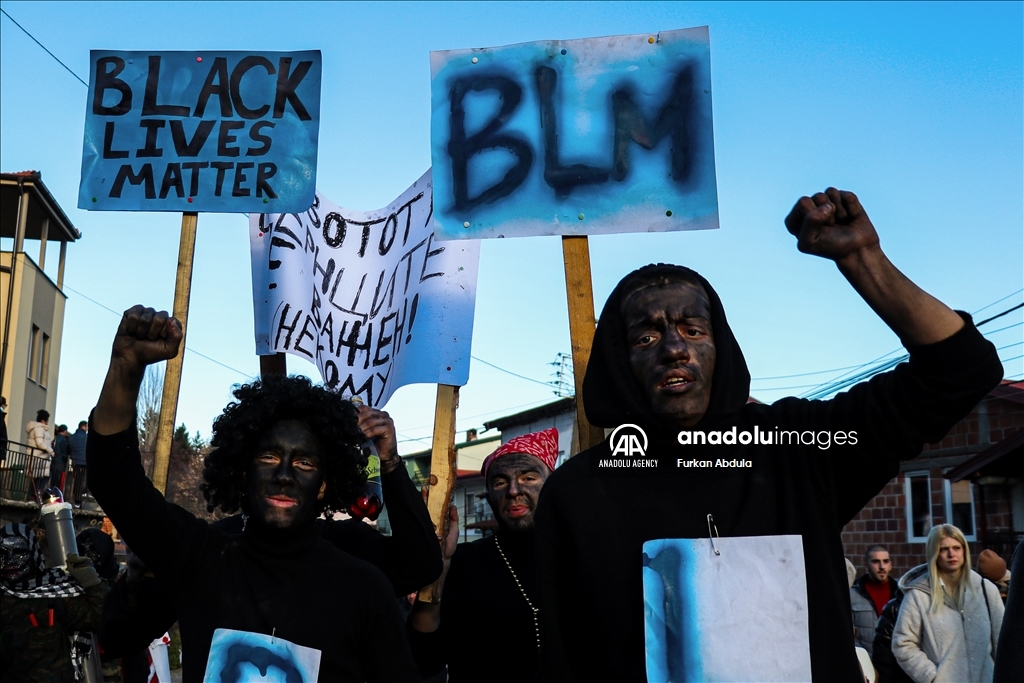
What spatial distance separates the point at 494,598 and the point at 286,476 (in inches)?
52.5

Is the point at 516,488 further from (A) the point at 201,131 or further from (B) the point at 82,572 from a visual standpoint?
(B) the point at 82,572

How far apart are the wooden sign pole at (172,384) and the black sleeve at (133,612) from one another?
1179 millimetres

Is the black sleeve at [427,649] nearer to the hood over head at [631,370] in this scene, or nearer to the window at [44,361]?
the hood over head at [631,370]

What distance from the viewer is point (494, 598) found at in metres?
4.26

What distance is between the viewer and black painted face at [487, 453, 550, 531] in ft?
14.6

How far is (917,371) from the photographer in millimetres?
2076

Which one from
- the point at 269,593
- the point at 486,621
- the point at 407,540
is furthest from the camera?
the point at 486,621

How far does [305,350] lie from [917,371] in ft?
14.5

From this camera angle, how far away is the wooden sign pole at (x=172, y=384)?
15.0ft

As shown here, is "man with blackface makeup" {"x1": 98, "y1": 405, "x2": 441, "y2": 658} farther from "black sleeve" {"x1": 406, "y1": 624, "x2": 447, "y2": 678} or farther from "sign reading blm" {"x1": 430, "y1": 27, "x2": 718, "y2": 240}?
"sign reading blm" {"x1": 430, "y1": 27, "x2": 718, "y2": 240}

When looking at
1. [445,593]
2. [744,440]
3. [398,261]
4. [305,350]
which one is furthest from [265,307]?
[744,440]

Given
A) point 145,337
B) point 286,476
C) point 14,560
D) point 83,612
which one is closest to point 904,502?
point 83,612

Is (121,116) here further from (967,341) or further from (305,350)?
(967,341)

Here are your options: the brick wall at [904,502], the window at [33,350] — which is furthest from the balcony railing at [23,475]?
the brick wall at [904,502]
